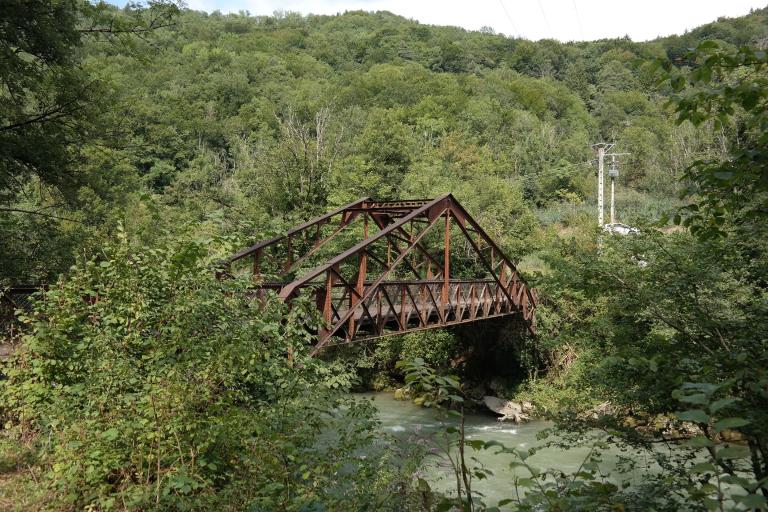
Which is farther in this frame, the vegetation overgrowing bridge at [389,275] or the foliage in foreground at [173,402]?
the vegetation overgrowing bridge at [389,275]

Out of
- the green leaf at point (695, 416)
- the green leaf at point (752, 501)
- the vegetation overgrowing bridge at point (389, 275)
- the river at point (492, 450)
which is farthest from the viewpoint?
the river at point (492, 450)

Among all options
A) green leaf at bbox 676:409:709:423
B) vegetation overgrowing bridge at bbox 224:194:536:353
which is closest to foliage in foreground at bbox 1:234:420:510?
vegetation overgrowing bridge at bbox 224:194:536:353

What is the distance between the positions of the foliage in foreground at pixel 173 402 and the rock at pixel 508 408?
13531mm

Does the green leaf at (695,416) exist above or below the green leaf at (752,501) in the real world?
above

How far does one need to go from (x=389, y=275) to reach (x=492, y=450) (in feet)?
19.8

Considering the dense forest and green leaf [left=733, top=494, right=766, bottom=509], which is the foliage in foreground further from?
green leaf [left=733, top=494, right=766, bottom=509]

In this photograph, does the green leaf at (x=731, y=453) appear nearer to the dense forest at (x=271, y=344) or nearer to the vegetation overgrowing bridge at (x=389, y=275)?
the dense forest at (x=271, y=344)

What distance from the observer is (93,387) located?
5453 mm

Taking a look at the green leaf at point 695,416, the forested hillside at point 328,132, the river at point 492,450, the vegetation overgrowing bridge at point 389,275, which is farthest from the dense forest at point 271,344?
the vegetation overgrowing bridge at point 389,275

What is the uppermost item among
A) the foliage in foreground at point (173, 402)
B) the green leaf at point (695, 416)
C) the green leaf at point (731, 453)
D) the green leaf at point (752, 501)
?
the green leaf at point (695, 416)

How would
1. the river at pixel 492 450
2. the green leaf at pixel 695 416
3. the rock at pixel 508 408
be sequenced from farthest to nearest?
the rock at pixel 508 408 < the river at pixel 492 450 < the green leaf at pixel 695 416

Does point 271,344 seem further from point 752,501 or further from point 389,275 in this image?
point 389,275

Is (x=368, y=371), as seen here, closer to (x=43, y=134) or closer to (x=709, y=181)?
(x=43, y=134)

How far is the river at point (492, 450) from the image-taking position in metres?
11.3
